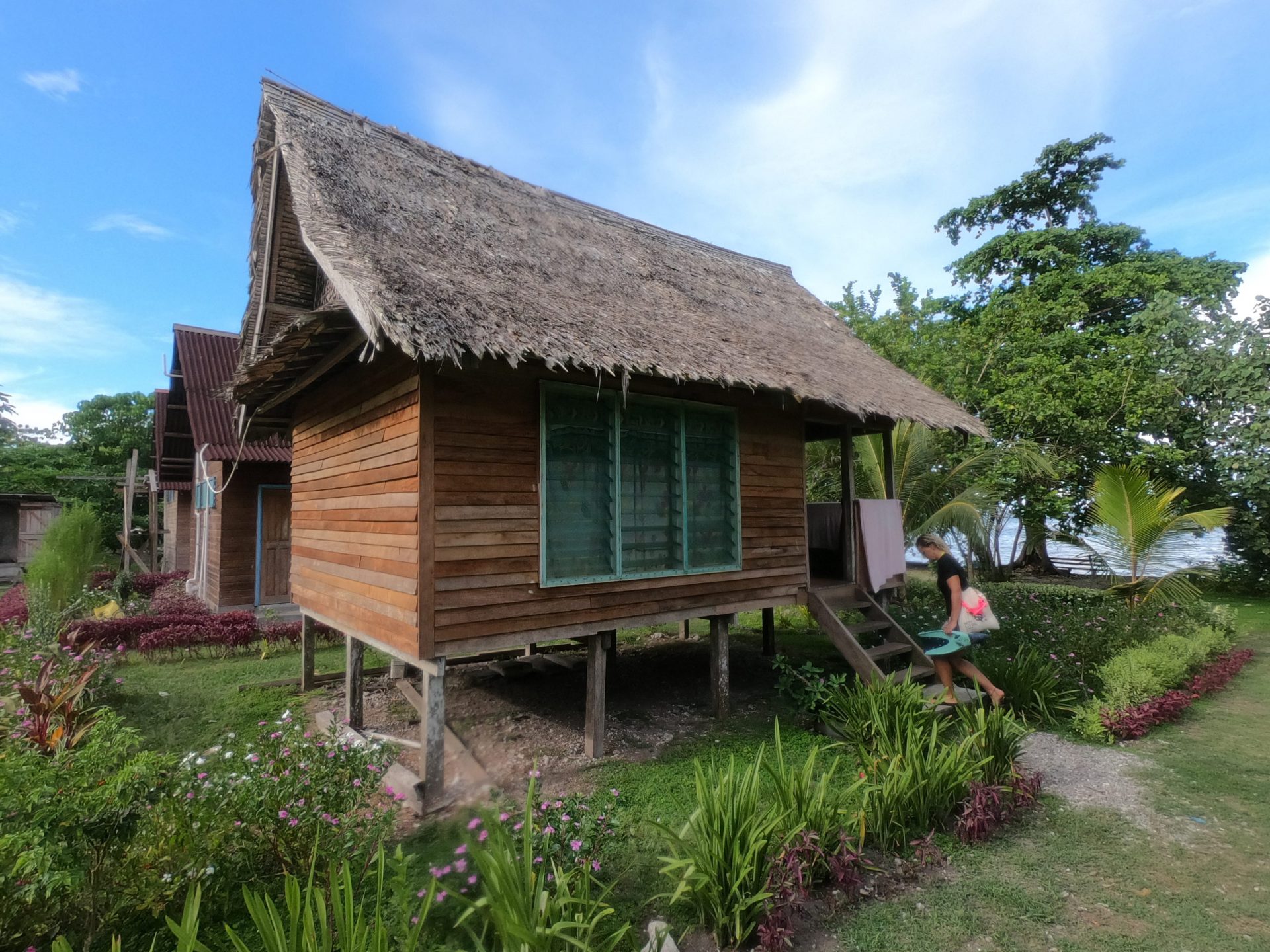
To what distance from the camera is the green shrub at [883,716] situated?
461 cm

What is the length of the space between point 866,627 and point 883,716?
87.8 inches

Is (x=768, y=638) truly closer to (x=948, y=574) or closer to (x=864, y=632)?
(x=864, y=632)

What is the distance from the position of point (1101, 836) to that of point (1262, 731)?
3455 millimetres

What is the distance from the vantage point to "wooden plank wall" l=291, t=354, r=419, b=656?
15.7ft

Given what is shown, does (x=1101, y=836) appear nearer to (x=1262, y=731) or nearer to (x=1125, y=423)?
(x=1262, y=731)

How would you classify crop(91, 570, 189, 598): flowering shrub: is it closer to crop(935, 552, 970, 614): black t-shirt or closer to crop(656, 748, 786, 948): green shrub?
crop(656, 748, 786, 948): green shrub

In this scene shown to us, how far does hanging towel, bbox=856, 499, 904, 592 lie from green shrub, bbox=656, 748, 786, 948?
484cm

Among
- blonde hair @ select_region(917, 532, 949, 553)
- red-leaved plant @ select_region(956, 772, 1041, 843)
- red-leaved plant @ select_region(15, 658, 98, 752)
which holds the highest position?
blonde hair @ select_region(917, 532, 949, 553)

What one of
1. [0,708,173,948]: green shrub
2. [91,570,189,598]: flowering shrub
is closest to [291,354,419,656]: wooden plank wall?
A: [0,708,173,948]: green shrub

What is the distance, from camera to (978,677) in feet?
19.1

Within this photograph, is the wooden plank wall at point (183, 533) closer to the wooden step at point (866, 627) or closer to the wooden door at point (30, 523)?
the wooden door at point (30, 523)

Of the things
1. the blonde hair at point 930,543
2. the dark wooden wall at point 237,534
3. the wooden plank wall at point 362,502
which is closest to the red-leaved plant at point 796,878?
the wooden plank wall at point 362,502

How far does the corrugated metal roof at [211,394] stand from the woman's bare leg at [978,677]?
403 inches

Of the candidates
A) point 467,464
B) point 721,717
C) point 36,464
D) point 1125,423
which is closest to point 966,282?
point 1125,423
